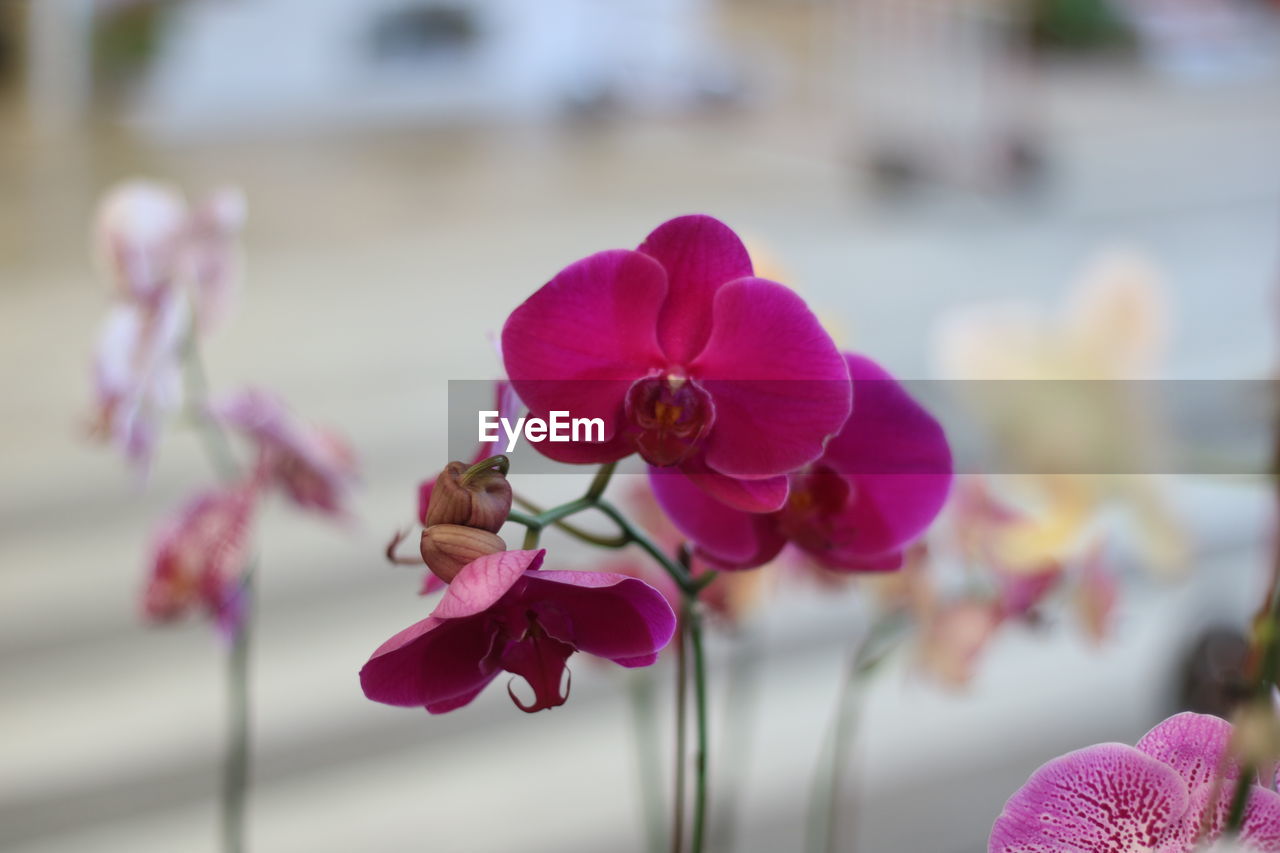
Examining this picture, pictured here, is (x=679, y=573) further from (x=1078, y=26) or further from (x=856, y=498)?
(x=1078, y=26)

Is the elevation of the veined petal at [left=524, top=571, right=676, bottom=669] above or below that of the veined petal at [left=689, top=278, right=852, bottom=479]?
below

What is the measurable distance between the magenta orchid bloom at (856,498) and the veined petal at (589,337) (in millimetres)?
20

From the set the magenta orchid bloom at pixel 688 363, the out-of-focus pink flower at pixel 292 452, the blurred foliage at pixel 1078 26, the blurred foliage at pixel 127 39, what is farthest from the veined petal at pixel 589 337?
the blurred foliage at pixel 1078 26

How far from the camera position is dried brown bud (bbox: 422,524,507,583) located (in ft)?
0.54

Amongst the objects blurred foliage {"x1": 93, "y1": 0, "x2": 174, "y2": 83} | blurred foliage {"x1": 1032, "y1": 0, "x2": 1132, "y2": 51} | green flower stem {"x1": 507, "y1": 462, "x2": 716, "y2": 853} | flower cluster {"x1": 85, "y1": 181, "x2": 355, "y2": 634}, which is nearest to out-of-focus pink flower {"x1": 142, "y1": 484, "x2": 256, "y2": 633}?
flower cluster {"x1": 85, "y1": 181, "x2": 355, "y2": 634}

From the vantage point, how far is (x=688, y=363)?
199mm

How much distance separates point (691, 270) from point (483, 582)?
0.19 feet

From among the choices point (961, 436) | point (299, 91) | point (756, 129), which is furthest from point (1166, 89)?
point (961, 436)

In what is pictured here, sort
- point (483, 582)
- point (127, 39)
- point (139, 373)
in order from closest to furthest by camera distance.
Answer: point (483, 582), point (139, 373), point (127, 39)

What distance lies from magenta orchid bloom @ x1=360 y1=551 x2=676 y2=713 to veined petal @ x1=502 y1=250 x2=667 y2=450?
0.08ft

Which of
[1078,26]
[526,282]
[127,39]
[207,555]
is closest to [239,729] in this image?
[207,555]

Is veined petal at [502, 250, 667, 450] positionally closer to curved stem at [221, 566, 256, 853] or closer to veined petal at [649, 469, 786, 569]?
veined petal at [649, 469, 786, 569]

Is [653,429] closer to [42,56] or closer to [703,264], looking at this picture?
[703,264]

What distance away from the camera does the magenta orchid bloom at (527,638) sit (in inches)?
6.4
